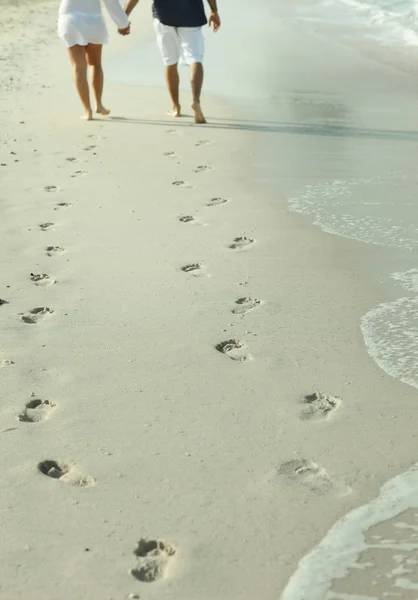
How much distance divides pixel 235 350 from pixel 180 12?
4.70 meters

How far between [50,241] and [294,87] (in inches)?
204


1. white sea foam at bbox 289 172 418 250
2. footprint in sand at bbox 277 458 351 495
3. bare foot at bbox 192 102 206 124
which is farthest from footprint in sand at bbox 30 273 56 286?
bare foot at bbox 192 102 206 124

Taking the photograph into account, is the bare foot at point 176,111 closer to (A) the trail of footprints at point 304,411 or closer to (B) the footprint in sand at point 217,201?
(B) the footprint in sand at point 217,201

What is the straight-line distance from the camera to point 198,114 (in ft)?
27.0

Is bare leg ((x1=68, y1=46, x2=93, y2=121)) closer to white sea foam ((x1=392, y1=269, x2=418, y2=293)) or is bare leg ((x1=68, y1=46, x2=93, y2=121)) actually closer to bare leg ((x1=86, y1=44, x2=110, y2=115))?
bare leg ((x1=86, y1=44, x2=110, y2=115))

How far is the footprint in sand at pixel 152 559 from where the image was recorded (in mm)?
2613

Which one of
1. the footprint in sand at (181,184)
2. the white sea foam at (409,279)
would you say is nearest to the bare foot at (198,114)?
the footprint in sand at (181,184)

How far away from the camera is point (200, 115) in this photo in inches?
324

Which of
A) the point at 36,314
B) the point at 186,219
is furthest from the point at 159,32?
the point at 36,314

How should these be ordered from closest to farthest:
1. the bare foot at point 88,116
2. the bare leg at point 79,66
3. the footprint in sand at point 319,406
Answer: the footprint in sand at point 319,406 → the bare leg at point 79,66 → the bare foot at point 88,116

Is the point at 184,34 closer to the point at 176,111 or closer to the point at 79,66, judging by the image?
the point at 176,111

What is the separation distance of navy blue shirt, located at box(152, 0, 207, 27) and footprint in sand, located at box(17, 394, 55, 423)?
512 centimetres

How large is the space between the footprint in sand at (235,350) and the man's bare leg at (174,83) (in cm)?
471

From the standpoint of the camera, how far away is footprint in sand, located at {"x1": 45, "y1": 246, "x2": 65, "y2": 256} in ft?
17.0
